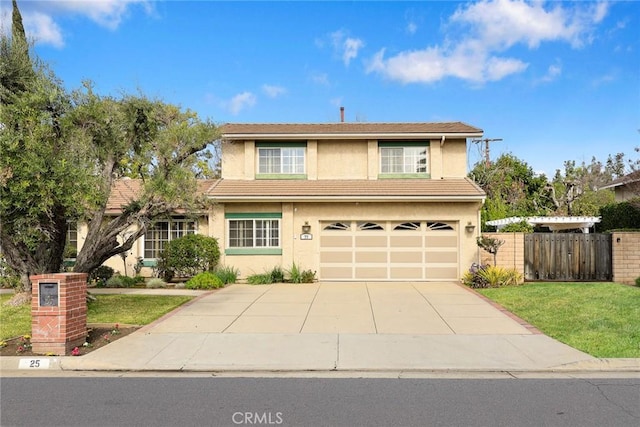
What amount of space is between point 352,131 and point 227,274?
691 cm

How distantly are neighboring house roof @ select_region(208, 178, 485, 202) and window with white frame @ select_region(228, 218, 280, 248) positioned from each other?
3.53 feet

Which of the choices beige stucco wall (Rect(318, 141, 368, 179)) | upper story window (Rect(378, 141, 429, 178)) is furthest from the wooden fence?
beige stucco wall (Rect(318, 141, 368, 179))

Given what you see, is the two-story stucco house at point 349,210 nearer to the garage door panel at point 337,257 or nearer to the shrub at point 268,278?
the garage door panel at point 337,257

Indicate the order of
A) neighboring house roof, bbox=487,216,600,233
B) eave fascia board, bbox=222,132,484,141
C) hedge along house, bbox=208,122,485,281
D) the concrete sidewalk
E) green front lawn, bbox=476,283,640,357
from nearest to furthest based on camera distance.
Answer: the concrete sidewalk → green front lawn, bbox=476,283,640,357 → hedge along house, bbox=208,122,485,281 → eave fascia board, bbox=222,132,484,141 → neighboring house roof, bbox=487,216,600,233

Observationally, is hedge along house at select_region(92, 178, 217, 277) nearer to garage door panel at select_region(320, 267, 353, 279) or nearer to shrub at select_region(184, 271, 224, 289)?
shrub at select_region(184, 271, 224, 289)

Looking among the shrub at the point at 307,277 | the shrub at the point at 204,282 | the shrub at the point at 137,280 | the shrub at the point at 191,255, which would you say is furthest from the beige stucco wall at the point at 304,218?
the shrub at the point at 137,280

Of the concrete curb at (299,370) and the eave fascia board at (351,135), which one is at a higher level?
the eave fascia board at (351,135)

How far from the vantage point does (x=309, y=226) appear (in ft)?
58.5

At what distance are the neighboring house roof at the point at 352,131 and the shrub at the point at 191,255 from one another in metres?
3.95

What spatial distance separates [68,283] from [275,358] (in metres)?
3.68

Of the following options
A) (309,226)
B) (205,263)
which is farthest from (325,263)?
(205,263)

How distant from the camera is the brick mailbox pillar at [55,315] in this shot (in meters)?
8.20

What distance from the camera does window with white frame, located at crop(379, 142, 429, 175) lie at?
19.1 metres
